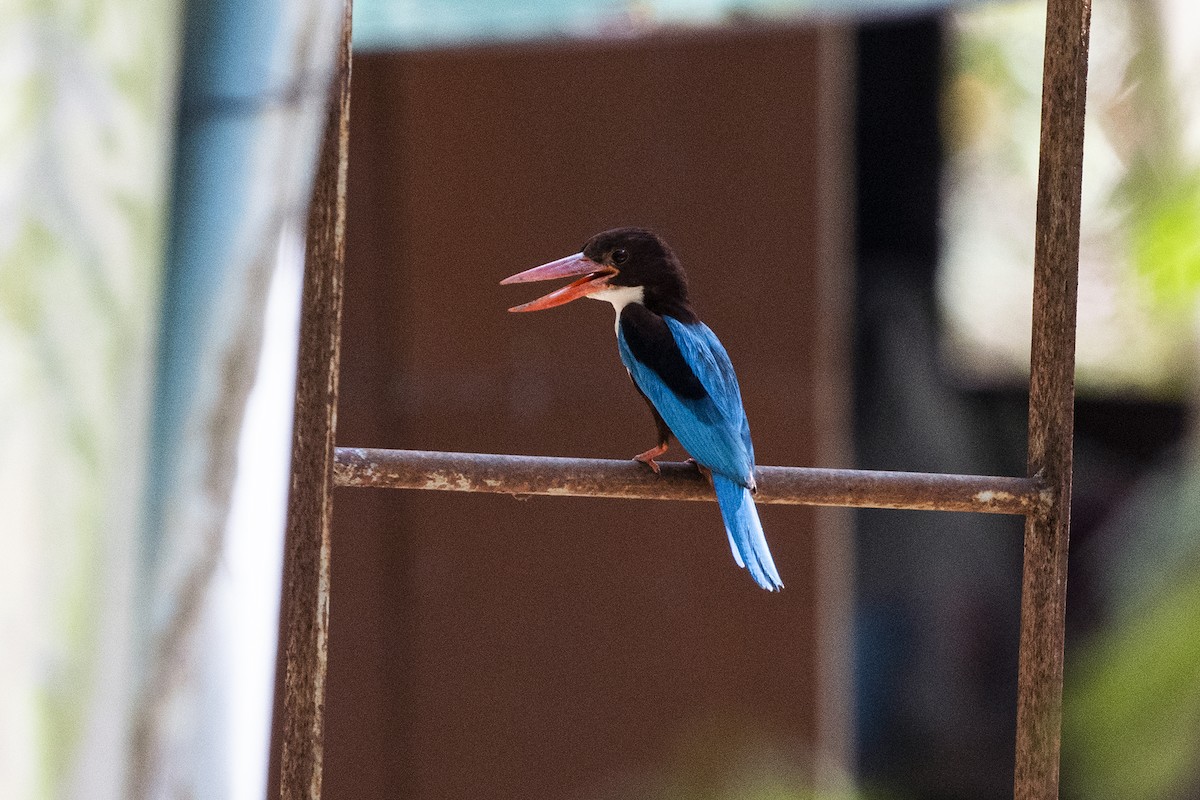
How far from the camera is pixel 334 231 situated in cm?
90

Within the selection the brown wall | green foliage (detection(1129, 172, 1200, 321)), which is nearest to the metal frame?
green foliage (detection(1129, 172, 1200, 321))

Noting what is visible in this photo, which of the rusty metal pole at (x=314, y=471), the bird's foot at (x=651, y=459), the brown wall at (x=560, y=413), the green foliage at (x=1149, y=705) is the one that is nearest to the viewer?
the rusty metal pole at (x=314, y=471)

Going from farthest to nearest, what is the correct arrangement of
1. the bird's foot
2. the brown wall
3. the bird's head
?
the brown wall, the bird's head, the bird's foot

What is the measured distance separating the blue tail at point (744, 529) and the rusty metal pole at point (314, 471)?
0.42m

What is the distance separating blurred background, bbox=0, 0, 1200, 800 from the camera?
0.62 metres

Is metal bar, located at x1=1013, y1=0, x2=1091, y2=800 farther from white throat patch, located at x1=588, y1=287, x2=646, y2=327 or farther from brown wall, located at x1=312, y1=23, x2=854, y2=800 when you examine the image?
brown wall, located at x1=312, y1=23, x2=854, y2=800

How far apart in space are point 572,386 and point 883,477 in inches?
83.3

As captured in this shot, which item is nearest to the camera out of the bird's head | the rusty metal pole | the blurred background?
the blurred background

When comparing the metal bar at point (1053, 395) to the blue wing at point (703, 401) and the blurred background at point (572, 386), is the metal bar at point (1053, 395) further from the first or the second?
the blurred background at point (572, 386)

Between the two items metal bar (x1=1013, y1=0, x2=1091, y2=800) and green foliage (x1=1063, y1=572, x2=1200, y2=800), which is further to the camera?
green foliage (x1=1063, y1=572, x2=1200, y2=800)

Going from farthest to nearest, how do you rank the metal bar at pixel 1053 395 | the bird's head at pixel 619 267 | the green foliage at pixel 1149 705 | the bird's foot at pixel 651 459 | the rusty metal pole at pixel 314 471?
the green foliage at pixel 1149 705, the bird's head at pixel 619 267, the bird's foot at pixel 651 459, the metal bar at pixel 1053 395, the rusty metal pole at pixel 314 471

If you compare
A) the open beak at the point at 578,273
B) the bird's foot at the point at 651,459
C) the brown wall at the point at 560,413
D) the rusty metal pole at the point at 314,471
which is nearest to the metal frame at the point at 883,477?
the rusty metal pole at the point at 314,471

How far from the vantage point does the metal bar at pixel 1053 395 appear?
40.3 inches

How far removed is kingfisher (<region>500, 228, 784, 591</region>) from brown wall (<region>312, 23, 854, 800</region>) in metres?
1.51
